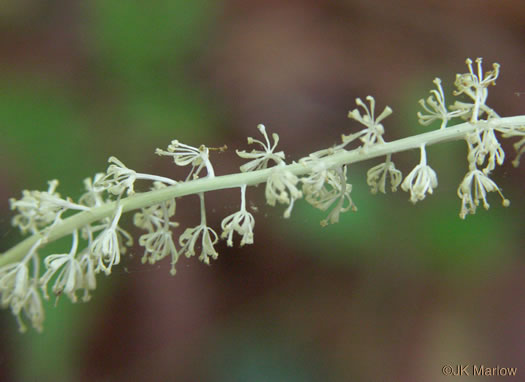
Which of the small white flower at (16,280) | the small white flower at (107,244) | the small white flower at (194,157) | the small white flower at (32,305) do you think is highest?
the small white flower at (194,157)

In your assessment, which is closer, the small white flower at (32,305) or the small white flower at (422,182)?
the small white flower at (422,182)

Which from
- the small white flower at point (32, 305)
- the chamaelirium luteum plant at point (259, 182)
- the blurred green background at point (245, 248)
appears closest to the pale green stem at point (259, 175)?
the chamaelirium luteum plant at point (259, 182)

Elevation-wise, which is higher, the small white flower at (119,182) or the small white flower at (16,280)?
the small white flower at (119,182)

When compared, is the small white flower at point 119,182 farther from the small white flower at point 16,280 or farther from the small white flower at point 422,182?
the small white flower at point 422,182

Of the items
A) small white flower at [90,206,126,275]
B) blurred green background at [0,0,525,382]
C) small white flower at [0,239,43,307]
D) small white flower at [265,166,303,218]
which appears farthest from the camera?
blurred green background at [0,0,525,382]

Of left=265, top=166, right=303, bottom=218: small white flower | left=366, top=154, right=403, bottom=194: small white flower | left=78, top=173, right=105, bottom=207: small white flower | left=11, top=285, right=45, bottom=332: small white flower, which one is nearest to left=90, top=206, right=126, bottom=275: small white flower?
left=78, top=173, right=105, bottom=207: small white flower

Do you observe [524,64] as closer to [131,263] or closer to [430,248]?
[430,248]

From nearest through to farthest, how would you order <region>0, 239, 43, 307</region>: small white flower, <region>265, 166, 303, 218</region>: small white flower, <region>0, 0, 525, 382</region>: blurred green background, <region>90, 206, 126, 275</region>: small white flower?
<region>265, 166, 303, 218</region>: small white flower → <region>90, 206, 126, 275</region>: small white flower → <region>0, 239, 43, 307</region>: small white flower → <region>0, 0, 525, 382</region>: blurred green background

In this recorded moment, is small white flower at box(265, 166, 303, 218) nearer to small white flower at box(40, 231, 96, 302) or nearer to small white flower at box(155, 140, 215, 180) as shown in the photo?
small white flower at box(155, 140, 215, 180)
